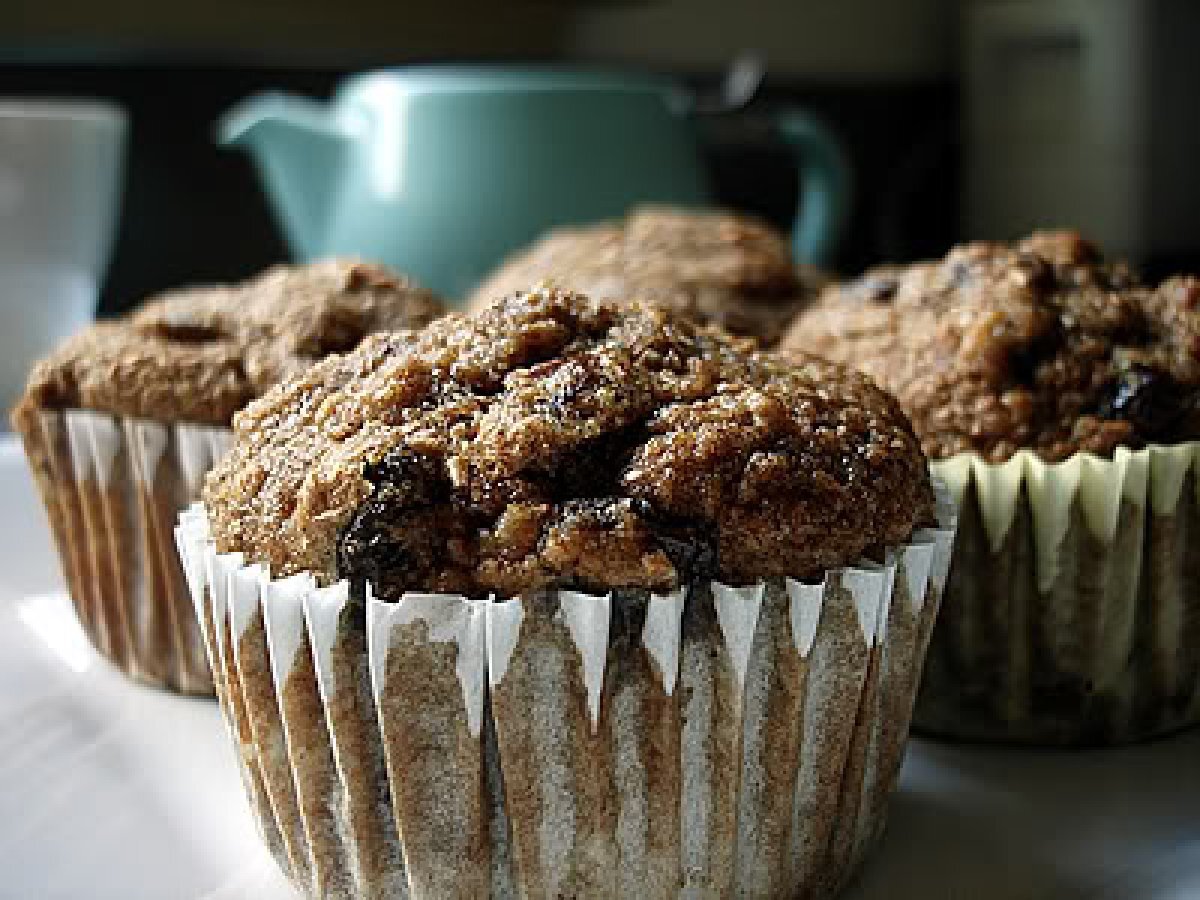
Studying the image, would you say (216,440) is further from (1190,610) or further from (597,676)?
(1190,610)

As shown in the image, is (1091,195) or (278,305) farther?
(1091,195)

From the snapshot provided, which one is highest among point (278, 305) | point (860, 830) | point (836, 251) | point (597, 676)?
point (278, 305)

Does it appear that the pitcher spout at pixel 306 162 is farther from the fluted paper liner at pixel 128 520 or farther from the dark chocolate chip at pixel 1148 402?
the dark chocolate chip at pixel 1148 402

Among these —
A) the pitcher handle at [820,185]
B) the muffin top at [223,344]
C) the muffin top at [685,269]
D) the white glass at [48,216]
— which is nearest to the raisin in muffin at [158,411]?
the muffin top at [223,344]

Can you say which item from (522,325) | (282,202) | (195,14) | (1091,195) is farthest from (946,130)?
(522,325)

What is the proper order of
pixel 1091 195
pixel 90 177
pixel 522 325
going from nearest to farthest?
pixel 522 325
pixel 90 177
pixel 1091 195

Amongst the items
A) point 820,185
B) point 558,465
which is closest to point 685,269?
point 558,465

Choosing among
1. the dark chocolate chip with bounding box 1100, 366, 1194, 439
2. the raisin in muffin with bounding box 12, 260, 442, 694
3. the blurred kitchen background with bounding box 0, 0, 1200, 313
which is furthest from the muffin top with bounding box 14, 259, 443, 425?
the blurred kitchen background with bounding box 0, 0, 1200, 313
